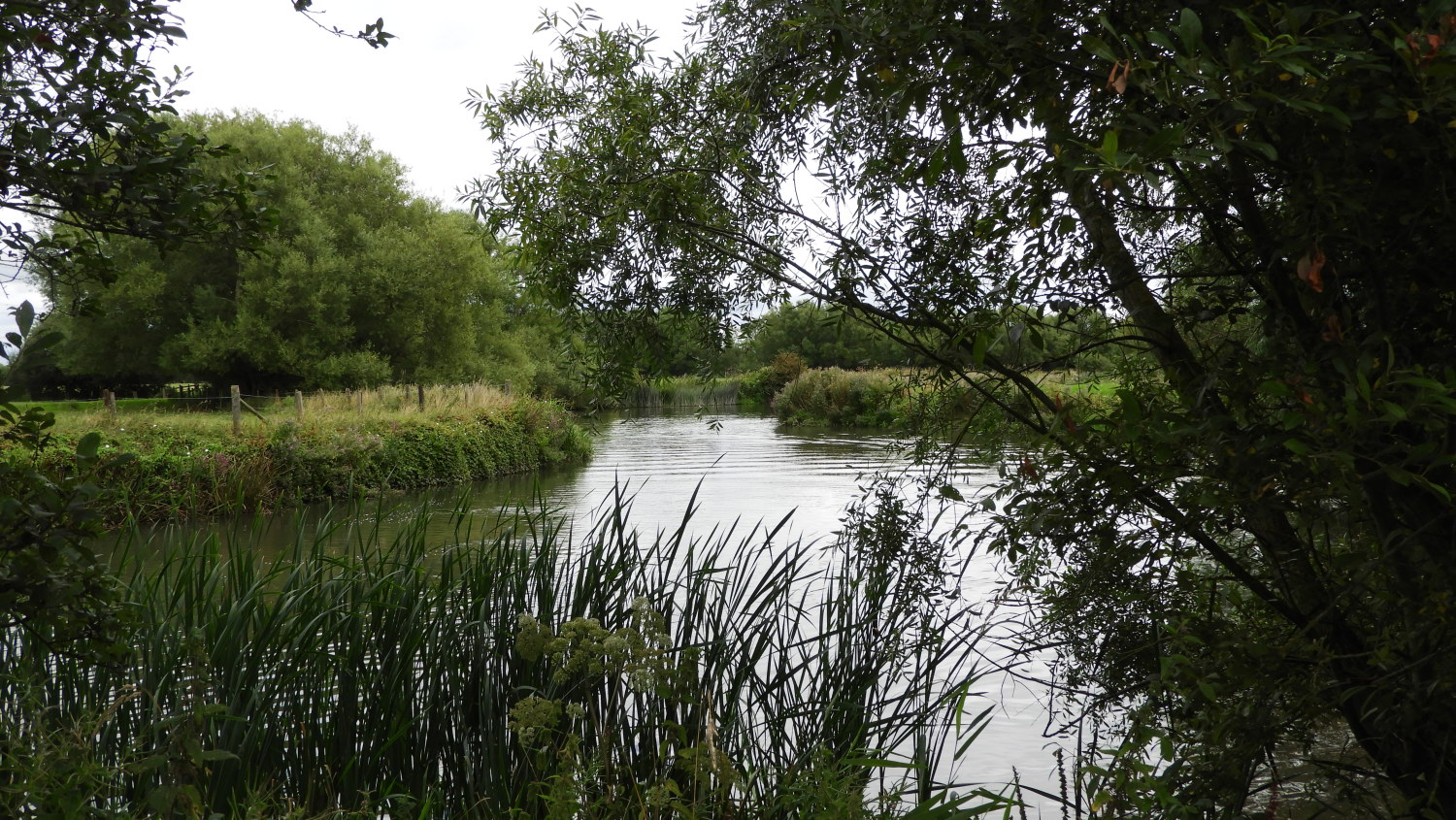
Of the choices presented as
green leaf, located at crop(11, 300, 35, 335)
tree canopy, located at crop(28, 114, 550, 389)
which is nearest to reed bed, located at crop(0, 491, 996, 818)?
green leaf, located at crop(11, 300, 35, 335)

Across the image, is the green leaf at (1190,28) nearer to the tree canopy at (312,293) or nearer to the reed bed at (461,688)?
the reed bed at (461,688)

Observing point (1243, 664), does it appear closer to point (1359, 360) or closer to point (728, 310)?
point (1359, 360)

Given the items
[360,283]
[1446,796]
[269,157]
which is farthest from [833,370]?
[1446,796]

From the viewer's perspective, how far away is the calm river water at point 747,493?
4785mm

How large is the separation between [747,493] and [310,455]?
625 centimetres

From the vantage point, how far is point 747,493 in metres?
14.1

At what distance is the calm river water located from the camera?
4.79 metres

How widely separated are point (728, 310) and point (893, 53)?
209 cm

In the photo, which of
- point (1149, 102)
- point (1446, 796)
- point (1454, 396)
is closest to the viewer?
point (1454, 396)

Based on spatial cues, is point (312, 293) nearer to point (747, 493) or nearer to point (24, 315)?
point (747, 493)

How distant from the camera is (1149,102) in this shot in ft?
5.98

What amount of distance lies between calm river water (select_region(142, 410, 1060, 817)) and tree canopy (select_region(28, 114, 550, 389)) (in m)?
6.93

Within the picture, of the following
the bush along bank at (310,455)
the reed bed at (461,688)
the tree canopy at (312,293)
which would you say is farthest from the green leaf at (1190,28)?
the tree canopy at (312,293)

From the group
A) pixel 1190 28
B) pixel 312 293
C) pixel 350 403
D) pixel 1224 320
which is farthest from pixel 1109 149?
pixel 312 293
